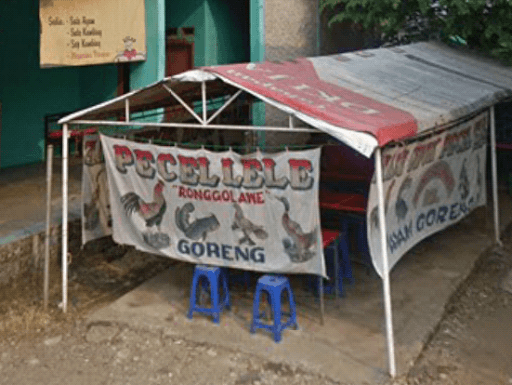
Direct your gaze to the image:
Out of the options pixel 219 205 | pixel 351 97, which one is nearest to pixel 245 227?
pixel 219 205

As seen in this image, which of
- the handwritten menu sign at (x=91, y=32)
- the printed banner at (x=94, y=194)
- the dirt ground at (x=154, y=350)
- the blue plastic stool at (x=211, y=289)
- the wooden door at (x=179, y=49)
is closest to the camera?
the dirt ground at (x=154, y=350)

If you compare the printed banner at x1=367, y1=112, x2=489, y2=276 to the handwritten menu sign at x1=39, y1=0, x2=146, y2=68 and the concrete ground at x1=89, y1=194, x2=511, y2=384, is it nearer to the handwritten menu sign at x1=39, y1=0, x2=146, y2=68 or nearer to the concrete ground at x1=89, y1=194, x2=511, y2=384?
the concrete ground at x1=89, y1=194, x2=511, y2=384

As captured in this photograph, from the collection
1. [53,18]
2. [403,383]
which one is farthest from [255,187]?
[53,18]

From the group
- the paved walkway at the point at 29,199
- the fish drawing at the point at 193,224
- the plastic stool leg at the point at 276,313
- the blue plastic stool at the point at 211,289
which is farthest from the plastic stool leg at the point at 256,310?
the paved walkway at the point at 29,199

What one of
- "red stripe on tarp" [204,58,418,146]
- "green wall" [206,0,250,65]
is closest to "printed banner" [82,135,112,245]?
"red stripe on tarp" [204,58,418,146]

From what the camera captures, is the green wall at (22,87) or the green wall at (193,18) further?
the green wall at (193,18)

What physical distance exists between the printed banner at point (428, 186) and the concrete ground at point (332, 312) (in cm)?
71

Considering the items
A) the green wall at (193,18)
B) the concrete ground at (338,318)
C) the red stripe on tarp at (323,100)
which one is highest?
the green wall at (193,18)

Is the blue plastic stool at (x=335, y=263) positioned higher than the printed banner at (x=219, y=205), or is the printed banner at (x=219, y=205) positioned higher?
the printed banner at (x=219, y=205)

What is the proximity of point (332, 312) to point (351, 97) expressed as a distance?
94.0 inches

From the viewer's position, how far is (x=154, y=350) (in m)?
5.95

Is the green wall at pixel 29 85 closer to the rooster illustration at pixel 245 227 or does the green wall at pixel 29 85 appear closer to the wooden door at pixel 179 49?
the wooden door at pixel 179 49

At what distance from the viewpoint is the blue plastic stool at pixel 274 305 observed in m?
5.97

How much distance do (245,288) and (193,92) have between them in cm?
250
